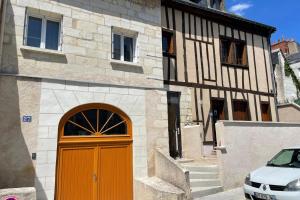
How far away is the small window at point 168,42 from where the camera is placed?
10252 millimetres

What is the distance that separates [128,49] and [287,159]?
5.48m

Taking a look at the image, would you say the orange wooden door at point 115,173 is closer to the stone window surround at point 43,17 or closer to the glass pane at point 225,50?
the stone window surround at point 43,17

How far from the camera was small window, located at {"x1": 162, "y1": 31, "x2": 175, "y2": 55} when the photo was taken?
Result: 10.3m

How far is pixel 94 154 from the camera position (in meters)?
7.11

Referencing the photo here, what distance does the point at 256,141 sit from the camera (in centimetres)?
875

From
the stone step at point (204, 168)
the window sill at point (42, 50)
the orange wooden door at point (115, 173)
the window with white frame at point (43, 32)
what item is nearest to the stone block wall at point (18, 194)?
the orange wooden door at point (115, 173)

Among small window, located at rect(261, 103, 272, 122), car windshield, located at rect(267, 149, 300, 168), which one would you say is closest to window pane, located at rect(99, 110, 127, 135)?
car windshield, located at rect(267, 149, 300, 168)

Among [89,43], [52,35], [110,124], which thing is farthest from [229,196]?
[52,35]

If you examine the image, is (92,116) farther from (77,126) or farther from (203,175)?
(203,175)

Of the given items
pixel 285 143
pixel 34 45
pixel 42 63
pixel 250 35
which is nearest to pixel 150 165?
pixel 42 63

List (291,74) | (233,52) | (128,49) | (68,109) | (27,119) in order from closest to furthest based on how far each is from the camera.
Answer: (27,119), (68,109), (128,49), (233,52), (291,74)

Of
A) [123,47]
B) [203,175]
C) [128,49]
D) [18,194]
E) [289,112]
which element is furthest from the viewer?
[289,112]

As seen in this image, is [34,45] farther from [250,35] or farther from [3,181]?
[250,35]

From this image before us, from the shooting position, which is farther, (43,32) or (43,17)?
(43,17)
